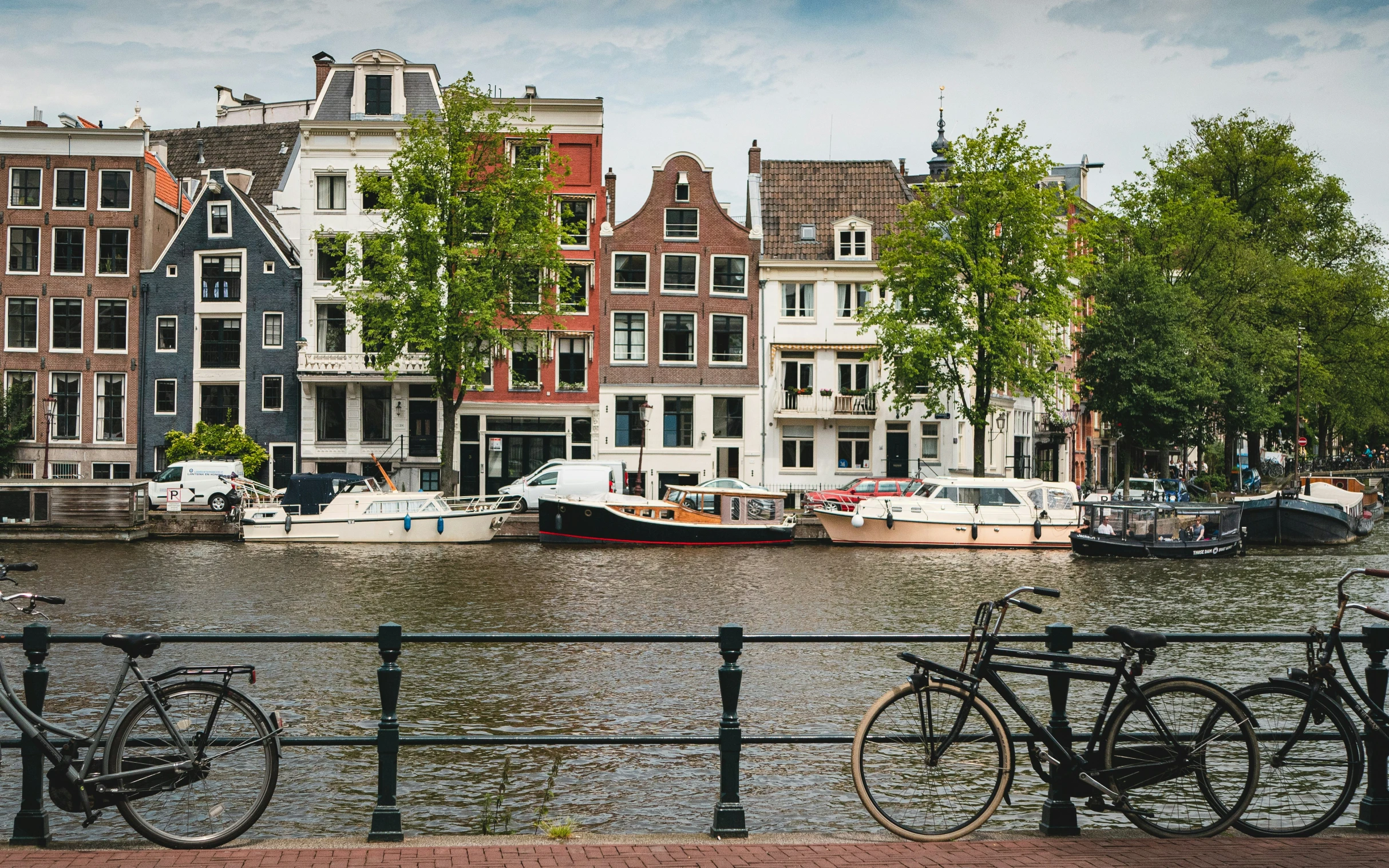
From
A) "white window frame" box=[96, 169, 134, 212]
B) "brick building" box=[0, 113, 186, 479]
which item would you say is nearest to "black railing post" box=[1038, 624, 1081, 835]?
"brick building" box=[0, 113, 186, 479]

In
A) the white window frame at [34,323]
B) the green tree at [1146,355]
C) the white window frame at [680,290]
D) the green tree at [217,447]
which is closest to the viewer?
the green tree at [217,447]

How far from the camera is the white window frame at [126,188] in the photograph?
2189 inches

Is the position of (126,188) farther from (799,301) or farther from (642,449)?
(799,301)

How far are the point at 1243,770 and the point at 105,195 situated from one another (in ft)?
186

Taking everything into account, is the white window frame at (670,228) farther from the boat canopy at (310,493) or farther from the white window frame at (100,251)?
the white window frame at (100,251)

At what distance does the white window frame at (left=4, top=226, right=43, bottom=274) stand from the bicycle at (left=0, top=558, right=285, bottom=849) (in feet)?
177

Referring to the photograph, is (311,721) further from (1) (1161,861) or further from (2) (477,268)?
(2) (477,268)

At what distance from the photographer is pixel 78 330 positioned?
55781mm

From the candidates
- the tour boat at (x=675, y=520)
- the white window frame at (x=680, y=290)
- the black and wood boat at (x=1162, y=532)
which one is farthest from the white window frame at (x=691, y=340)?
the black and wood boat at (x=1162, y=532)

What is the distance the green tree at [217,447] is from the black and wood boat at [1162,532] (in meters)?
31.6

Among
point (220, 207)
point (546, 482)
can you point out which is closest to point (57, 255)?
point (220, 207)

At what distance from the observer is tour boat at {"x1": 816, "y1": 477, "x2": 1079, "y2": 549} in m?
44.2

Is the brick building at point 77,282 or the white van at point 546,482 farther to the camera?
the brick building at point 77,282

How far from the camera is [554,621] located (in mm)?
23797
